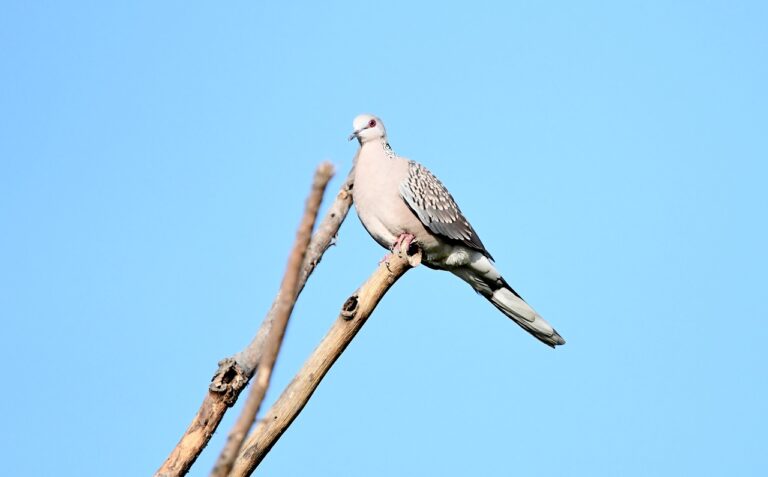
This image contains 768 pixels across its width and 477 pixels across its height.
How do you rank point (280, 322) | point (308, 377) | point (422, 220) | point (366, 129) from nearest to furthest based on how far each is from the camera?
1. point (280, 322)
2. point (308, 377)
3. point (422, 220)
4. point (366, 129)

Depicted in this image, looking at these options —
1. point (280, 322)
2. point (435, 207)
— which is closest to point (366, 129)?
point (435, 207)

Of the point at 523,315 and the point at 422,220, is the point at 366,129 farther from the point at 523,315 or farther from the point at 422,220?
the point at 523,315

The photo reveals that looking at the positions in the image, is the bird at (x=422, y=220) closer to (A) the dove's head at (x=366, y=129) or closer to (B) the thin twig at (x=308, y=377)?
(A) the dove's head at (x=366, y=129)

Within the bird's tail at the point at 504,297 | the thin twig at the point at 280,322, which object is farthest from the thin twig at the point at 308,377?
the bird's tail at the point at 504,297

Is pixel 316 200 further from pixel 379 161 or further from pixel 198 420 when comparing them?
pixel 379 161

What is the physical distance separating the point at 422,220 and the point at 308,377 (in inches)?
86.1

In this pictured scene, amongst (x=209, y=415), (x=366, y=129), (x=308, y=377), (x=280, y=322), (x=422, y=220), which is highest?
(x=366, y=129)

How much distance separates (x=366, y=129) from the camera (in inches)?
A: 250

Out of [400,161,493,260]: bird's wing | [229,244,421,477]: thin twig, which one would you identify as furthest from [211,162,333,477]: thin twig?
[400,161,493,260]: bird's wing

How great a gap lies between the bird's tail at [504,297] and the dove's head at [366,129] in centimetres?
112

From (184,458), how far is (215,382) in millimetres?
368

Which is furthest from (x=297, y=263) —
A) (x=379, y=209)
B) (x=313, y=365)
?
(x=379, y=209)

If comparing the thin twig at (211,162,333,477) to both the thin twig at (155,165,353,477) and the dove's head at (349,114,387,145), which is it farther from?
the dove's head at (349,114,387,145)

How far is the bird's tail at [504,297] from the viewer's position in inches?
248
